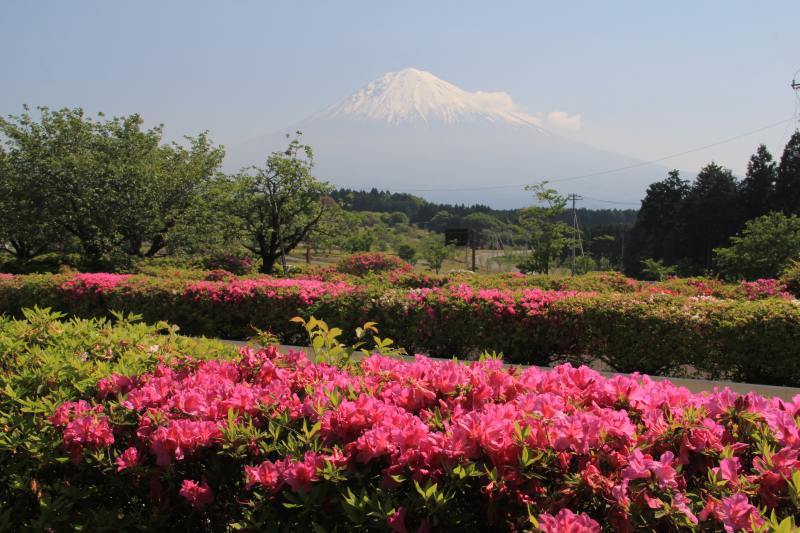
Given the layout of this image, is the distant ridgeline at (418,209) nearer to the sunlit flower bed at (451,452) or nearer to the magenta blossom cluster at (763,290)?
the magenta blossom cluster at (763,290)

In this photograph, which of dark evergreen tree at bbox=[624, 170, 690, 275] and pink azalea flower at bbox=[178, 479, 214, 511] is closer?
pink azalea flower at bbox=[178, 479, 214, 511]

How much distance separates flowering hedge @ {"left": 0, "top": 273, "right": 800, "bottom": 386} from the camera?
238 inches

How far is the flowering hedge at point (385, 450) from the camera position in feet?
5.66

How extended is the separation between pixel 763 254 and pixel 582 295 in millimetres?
24321

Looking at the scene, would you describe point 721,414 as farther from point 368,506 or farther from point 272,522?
point 272,522

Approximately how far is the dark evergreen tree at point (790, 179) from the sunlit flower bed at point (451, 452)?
4421cm

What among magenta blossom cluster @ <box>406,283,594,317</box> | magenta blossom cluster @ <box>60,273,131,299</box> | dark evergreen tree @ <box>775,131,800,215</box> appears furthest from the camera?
dark evergreen tree @ <box>775,131,800,215</box>

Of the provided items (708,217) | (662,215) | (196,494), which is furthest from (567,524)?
(662,215)

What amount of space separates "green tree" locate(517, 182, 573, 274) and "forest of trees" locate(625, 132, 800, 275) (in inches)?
586

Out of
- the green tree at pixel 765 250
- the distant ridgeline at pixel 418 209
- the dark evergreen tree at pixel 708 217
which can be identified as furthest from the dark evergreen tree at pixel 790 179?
the distant ridgeline at pixel 418 209

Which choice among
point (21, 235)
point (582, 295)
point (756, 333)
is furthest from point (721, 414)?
point (21, 235)

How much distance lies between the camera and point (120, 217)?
63.0ft

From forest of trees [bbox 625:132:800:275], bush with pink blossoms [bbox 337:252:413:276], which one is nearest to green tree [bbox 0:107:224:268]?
bush with pink blossoms [bbox 337:252:413:276]

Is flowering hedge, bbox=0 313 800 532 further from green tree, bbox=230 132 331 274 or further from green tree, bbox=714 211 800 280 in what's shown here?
green tree, bbox=714 211 800 280
